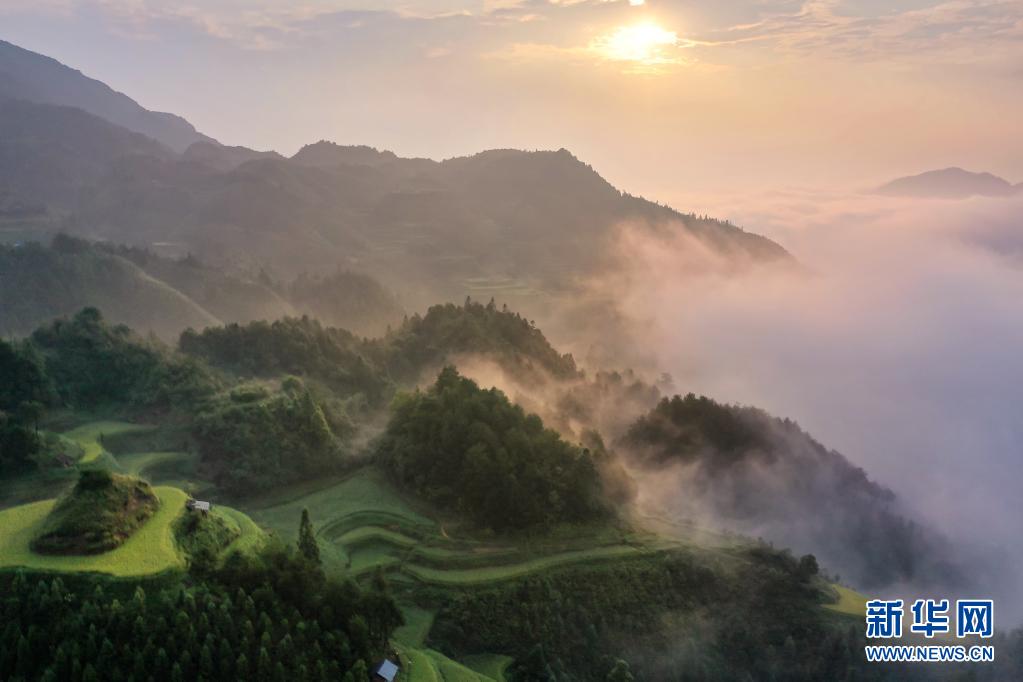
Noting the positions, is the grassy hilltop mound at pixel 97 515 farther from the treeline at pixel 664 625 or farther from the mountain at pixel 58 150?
the mountain at pixel 58 150

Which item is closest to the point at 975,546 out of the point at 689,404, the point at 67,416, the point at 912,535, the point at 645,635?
the point at 912,535

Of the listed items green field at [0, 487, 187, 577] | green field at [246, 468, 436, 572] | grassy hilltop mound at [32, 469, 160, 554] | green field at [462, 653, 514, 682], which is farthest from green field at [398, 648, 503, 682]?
grassy hilltop mound at [32, 469, 160, 554]

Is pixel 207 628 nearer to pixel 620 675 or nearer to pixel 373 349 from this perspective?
pixel 620 675

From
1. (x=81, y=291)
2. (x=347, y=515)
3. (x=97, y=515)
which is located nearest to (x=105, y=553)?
(x=97, y=515)

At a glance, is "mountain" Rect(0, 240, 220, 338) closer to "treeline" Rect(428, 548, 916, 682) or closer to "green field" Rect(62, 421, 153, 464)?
"green field" Rect(62, 421, 153, 464)

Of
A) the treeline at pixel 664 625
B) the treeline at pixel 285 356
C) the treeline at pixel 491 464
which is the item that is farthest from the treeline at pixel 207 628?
the treeline at pixel 285 356

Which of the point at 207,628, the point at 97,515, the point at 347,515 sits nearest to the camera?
the point at 207,628

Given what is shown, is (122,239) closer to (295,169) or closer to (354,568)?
(295,169)
